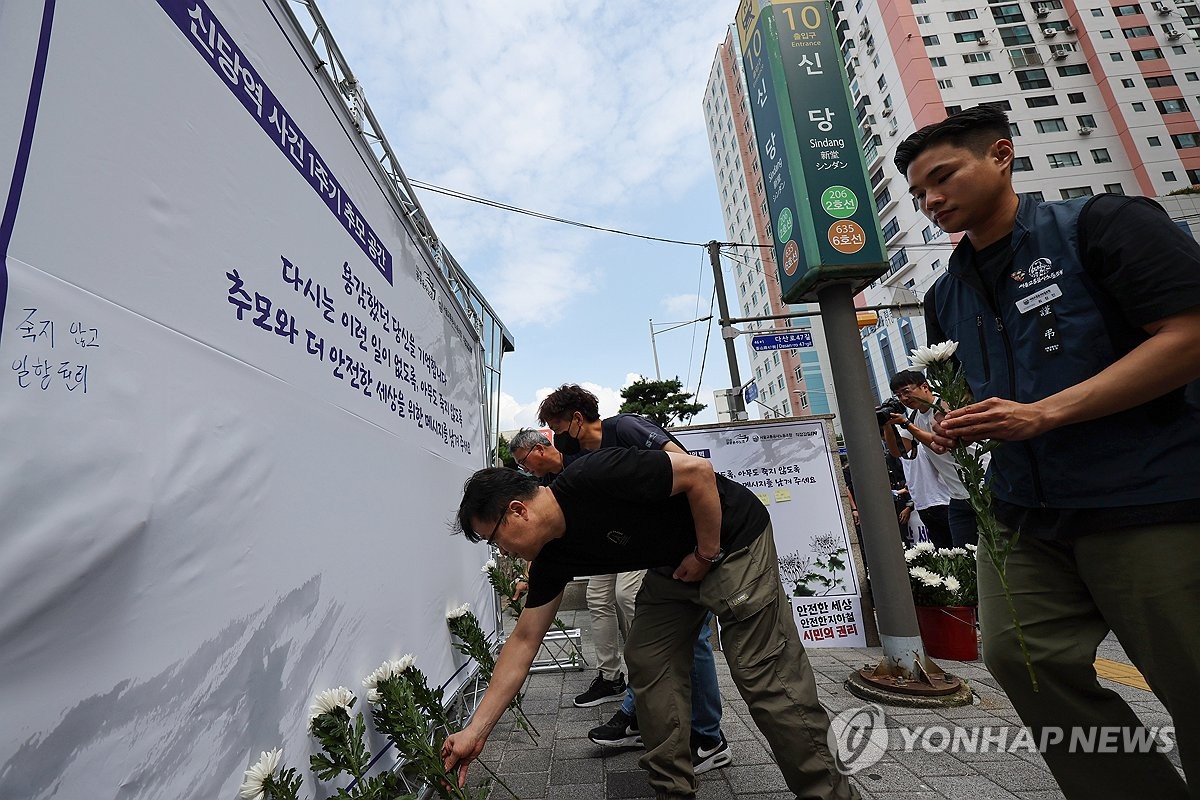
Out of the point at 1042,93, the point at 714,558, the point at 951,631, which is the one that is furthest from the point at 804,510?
the point at 1042,93

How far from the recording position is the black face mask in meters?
3.25

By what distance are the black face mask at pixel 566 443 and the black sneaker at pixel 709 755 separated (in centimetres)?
159

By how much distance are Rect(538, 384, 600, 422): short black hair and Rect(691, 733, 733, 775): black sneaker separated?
1686mm

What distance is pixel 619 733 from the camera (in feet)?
9.45

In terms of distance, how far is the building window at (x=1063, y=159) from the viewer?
95.9ft

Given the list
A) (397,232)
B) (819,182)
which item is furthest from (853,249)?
(397,232)

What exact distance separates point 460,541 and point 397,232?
192 cm

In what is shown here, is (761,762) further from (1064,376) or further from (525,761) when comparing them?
(1064,376)

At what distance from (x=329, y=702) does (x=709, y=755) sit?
1.72 metres

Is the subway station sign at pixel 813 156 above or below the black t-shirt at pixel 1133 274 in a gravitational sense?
above

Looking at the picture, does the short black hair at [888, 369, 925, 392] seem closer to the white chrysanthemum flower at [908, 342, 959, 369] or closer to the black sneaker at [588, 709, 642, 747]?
the white chrysanthemum flower at [908, 342, 959, 369]

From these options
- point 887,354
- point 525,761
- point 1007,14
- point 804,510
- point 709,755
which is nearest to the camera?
point 709,755

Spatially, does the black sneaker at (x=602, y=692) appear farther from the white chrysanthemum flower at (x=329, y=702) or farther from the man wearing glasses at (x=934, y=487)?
the man wearing glasses at (x=934, y=487)

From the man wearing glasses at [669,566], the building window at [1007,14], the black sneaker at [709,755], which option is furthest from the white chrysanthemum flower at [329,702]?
the building window at [1007,14]
